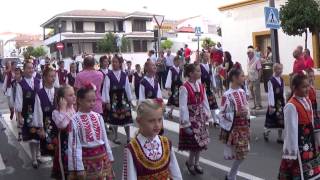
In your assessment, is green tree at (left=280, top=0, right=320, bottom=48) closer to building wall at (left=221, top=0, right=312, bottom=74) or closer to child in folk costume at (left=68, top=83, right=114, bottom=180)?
building wall at (left=221, top=0, right=312, bottom=74)

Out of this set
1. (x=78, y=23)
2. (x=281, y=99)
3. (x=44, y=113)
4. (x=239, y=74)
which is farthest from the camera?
(x=78, y=23)

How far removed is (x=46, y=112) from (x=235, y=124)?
2.92 metres

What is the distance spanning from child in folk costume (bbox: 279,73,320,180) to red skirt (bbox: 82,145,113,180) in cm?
188

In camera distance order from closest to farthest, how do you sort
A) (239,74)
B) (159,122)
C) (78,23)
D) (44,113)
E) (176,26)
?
(159,122), (239,74), (44,113), (78,23), (176,26)

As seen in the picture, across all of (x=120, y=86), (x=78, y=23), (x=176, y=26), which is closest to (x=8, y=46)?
(x=176, y=26)

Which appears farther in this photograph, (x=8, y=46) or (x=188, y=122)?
(x=8, y=46)

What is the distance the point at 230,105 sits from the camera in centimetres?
639

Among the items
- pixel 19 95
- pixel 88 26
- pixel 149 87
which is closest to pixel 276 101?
pixel 149 87

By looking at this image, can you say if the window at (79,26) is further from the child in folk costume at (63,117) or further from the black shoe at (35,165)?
the child in folk costume at (63,117)

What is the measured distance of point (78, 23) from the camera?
203 feet

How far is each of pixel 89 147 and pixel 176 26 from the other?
307 ft

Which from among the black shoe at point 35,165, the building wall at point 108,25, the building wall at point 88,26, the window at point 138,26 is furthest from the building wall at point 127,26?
the black shoe at point 35,165

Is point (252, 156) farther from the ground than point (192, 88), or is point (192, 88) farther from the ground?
point (192, 88)

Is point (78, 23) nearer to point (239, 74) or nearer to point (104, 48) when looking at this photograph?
point (104, 48)
